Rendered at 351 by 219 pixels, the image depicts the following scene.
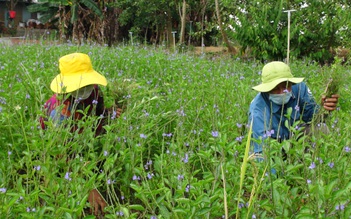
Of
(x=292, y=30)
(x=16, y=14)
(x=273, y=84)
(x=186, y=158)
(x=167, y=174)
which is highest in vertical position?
(x=16, y=14)

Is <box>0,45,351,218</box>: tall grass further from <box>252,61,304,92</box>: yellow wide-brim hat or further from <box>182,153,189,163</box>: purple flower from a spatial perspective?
<box>252,61,304,92</box>: yellow wide-brim hat

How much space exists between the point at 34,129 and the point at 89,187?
1.60 ft

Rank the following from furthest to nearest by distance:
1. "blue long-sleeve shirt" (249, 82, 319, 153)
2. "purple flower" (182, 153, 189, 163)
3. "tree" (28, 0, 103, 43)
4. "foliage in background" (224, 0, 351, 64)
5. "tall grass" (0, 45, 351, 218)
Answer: "tree" (28, 0, 103, 43)
"foliage in background" (224, 0, 351, 64)
"blue long-sleeve shirt" (249, 82, 319, 153)
"purple flower" (182, 153, 189, 163)
"tall grass" (0, 45, 351, 218)

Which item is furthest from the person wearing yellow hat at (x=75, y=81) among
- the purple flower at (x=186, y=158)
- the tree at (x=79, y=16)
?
the tree at (x=79, y=16)

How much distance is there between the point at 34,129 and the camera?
6.73 ft

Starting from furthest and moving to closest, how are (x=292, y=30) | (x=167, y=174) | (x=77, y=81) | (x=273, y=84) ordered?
1. (x=292, y=30)
2. (x=273, y=84)
3. (x=77, y=81)
4. (x=167, y=174)

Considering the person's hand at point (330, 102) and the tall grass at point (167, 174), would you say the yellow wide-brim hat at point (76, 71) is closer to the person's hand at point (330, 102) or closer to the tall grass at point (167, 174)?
the tall grass at point (167, 174)

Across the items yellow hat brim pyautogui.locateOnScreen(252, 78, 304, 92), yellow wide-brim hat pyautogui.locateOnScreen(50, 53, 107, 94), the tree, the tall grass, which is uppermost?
the tree

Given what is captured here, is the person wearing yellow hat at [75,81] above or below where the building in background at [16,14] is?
below

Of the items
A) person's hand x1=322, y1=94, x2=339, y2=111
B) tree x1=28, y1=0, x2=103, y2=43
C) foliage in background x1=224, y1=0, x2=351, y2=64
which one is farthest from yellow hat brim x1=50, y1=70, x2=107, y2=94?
tree x1=28, y1=0, x2=103, y2=43

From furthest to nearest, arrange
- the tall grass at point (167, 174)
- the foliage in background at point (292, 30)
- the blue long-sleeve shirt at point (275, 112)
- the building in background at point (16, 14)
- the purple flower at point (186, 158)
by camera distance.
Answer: the building in background at point (16, 14) → the foliage in background at point (292, 30) → the blue long-sleeve shirt at point (275, 112) → the purple flower at point (186, 158) → the tall grass at point (167, 174)

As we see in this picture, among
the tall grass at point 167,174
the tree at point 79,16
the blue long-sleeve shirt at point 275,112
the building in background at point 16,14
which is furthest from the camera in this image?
the building in background at point 16,14

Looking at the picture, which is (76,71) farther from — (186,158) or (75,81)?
(186,158)

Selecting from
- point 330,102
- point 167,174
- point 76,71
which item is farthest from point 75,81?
point 330,102
